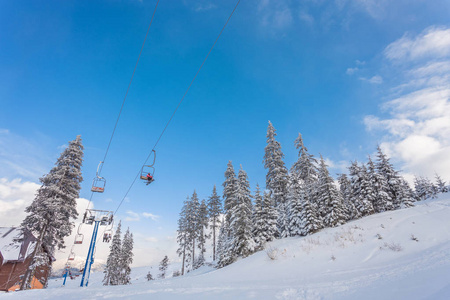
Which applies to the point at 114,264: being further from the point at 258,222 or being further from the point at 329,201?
the point at 329,201

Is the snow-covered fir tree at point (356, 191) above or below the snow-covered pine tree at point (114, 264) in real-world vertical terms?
above

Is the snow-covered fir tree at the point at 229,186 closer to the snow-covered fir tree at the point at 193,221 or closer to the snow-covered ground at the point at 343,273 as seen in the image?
the snow-covered fir tree at the point at 193,221

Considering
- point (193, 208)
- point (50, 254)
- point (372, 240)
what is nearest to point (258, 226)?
point (372, 240)

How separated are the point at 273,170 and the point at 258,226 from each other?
8.36 meters

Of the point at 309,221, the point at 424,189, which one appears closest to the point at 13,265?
the point at 309,221

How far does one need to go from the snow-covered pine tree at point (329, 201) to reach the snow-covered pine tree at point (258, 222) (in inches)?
333

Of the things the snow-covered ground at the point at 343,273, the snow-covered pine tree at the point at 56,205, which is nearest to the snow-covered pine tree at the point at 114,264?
the snow-covered pine tree at the point at 56,205

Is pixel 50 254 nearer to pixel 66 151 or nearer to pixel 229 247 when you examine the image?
pixel 66 151

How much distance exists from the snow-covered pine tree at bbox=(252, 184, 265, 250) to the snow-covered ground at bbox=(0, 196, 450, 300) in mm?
11641

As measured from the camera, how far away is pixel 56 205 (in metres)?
21.0

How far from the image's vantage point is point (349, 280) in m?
7.38

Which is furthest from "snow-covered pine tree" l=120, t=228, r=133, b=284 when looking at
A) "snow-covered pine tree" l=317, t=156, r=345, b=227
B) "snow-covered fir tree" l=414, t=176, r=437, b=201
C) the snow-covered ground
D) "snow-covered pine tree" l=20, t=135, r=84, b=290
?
"snow-covered fir tree" l=414, t=176, r=437, b=201

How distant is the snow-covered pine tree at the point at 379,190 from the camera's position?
32.4 meters

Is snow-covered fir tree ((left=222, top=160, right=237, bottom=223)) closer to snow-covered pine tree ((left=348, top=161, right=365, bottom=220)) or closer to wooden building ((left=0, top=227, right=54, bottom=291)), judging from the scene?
snow-covered pine tree ((left=348, top=161, right=365, bottom=220))
